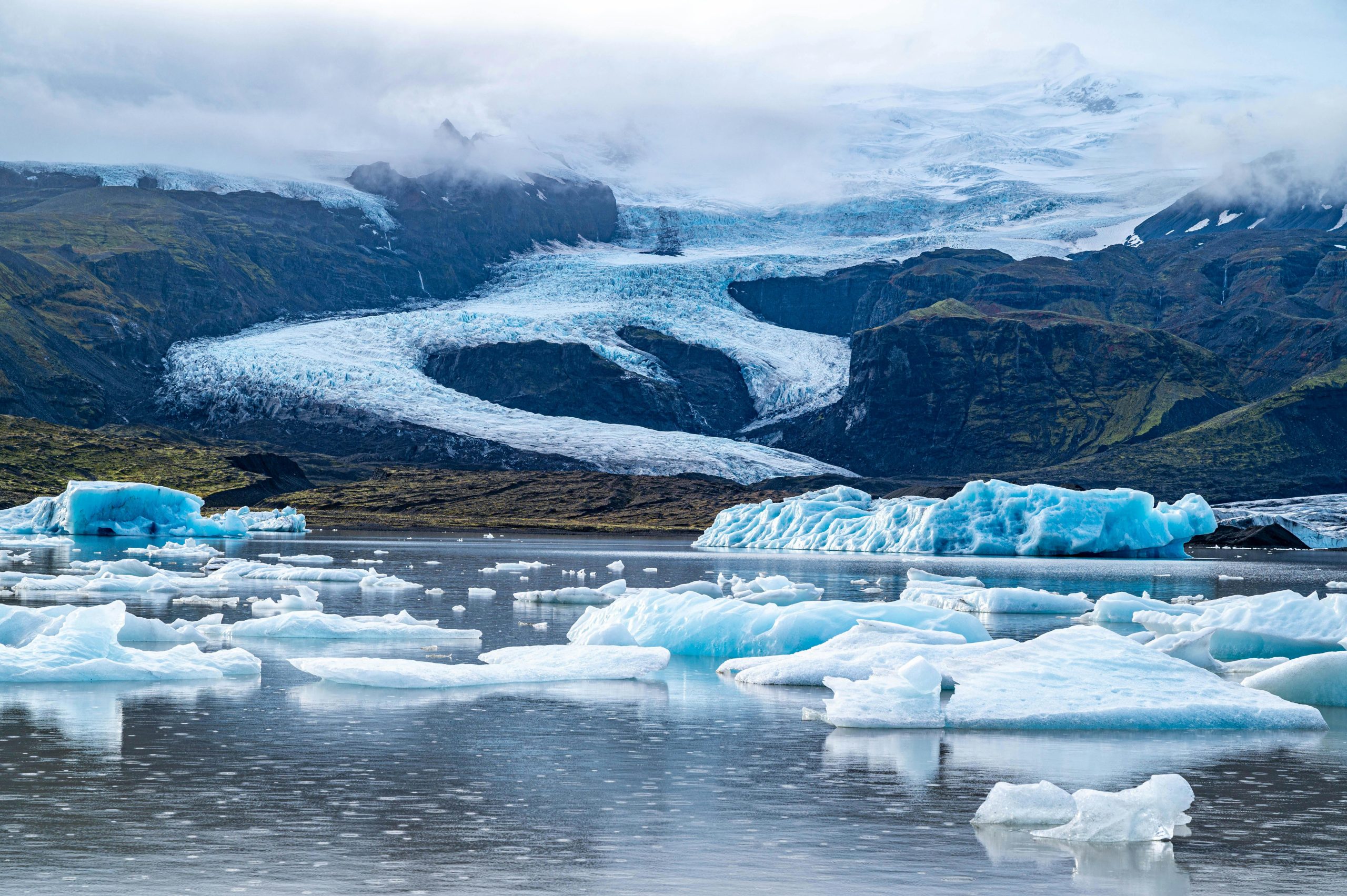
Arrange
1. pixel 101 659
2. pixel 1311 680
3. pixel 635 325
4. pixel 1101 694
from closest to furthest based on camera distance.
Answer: pixel 1101 694
pixel 1311 680
pixel 101 659
pixel 635 325

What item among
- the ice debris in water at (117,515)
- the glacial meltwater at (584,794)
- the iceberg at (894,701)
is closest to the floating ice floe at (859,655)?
the glacial meltwater at (584,794)

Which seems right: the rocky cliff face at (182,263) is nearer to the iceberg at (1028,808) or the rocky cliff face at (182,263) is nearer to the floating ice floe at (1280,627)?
the floating ice floe at (1280,627)

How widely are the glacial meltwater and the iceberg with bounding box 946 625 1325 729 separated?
25 centimetres

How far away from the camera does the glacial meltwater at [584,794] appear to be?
30.3 feet

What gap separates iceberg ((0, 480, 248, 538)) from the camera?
68.7 meters

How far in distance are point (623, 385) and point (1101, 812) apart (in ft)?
462

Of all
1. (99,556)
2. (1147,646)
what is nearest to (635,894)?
(1147,646)

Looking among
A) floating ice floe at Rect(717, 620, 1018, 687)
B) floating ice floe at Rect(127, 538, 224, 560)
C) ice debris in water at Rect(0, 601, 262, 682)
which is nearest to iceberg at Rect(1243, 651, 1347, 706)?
floating ice floe at Rect(717, 620, 1018, 687)

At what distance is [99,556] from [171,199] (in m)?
144

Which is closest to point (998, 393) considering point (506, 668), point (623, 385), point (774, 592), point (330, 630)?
point (623, 385)

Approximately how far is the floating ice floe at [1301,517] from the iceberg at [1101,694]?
A: 79.6m

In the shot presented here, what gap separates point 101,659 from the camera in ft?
59.1

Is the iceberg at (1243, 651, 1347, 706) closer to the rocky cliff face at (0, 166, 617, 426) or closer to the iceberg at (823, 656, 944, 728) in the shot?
the iceberg at (823, 656, 944, 728)

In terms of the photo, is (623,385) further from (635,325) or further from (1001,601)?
(1001,601)
